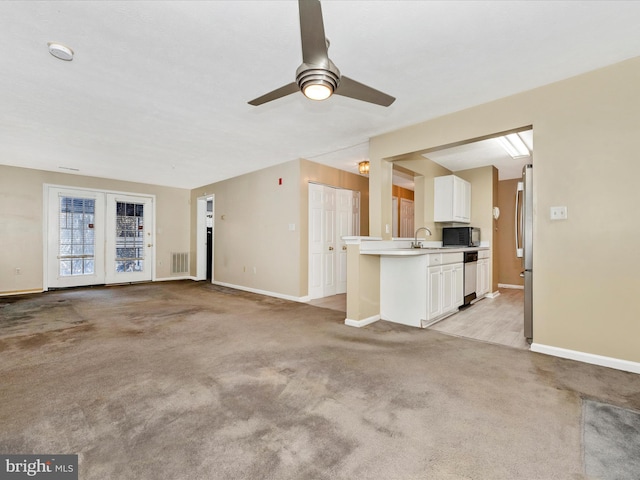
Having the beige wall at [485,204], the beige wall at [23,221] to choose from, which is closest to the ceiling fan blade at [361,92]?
the beige wall at [485,204]

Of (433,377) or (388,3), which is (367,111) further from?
Result: (433,377)

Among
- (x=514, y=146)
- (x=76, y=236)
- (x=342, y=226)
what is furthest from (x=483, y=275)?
(x=76, y=236)

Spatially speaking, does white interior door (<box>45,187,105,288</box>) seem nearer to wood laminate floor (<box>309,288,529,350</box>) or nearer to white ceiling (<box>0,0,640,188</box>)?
white ceiling (<box>0,0,640,188</box>)

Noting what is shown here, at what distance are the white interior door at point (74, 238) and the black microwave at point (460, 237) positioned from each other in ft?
25.1

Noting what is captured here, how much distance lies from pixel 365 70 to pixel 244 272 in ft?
16.1

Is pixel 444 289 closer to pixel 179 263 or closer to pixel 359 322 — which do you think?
pixel 359 322

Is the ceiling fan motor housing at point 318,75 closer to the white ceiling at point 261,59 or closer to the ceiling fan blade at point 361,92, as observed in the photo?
the ceiling fan blade at point 361,92

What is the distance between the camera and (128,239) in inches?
289

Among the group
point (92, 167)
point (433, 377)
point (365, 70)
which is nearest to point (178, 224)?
point (92, 167)

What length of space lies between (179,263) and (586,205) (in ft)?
27.6

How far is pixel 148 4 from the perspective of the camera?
1850 mm

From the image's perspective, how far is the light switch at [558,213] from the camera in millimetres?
2734

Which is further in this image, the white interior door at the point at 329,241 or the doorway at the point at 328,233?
the white interior door at the point at 329,241

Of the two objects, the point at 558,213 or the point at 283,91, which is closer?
the point at 283,91
